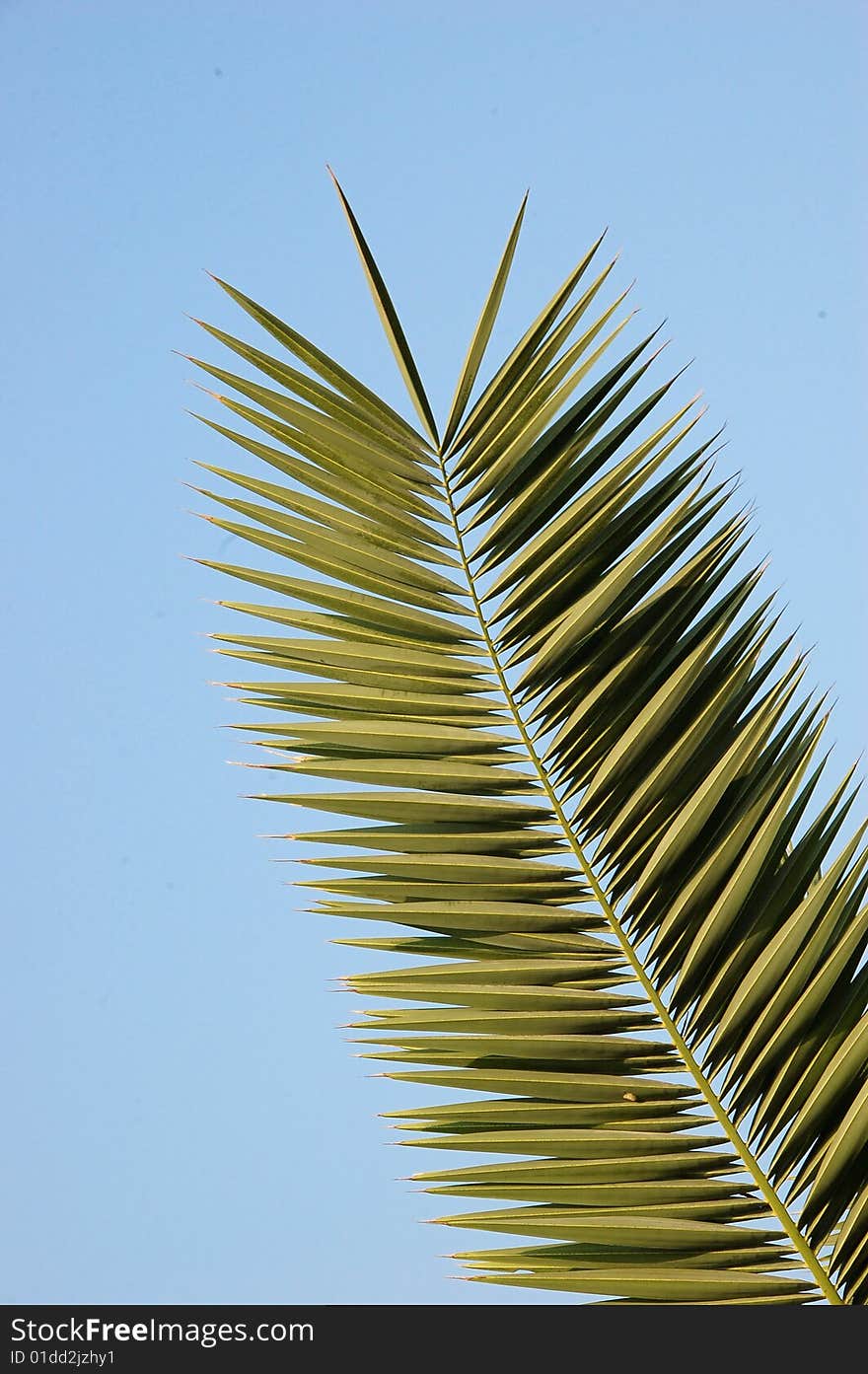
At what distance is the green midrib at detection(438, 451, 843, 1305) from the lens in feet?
2.72

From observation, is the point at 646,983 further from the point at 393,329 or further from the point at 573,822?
the point at 393,329

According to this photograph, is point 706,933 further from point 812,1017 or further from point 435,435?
point 435,435

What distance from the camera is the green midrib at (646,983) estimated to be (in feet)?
2.72

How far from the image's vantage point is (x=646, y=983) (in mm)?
893

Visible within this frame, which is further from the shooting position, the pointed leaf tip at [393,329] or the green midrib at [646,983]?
the pointed leaf tip at [393,329]

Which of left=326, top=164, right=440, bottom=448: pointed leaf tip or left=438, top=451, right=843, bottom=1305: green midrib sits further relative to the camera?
left=326, top=164, right=440, bottom=448: pointed leaf tip

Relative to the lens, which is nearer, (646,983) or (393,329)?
(646,983)

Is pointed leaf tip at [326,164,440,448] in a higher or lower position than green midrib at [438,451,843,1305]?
higher

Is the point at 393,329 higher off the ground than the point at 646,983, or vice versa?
the point at 393,329

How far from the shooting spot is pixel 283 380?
1005 millimetres

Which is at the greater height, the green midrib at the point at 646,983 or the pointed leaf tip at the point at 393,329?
the pointed leaf tip at the point at 393,329

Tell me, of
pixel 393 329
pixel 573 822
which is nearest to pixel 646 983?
pixel 573 822
